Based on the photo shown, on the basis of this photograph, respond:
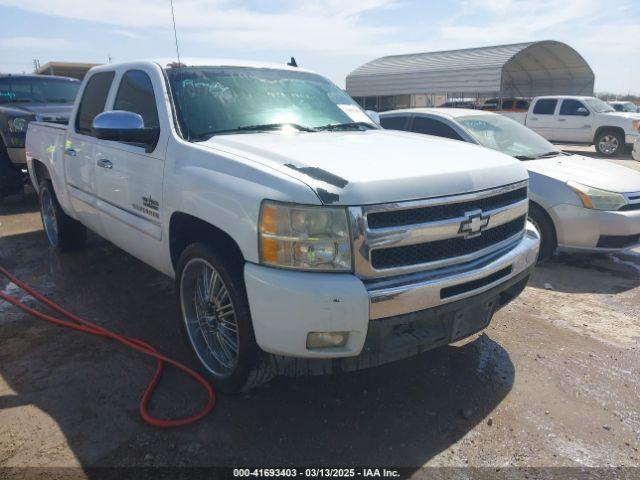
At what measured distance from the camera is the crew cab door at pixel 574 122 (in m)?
16.3

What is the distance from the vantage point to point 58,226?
559 centimetres

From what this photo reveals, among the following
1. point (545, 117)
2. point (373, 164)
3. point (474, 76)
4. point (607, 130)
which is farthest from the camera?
point (474, 76)

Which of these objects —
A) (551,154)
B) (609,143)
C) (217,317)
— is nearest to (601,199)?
(551,154)

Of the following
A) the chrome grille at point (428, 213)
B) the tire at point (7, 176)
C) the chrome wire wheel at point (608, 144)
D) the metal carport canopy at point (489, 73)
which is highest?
the metal carport canopy at point (489, 73)

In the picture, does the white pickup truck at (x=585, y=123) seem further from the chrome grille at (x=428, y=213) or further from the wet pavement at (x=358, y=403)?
the chrome grille at (x=428, y=213)

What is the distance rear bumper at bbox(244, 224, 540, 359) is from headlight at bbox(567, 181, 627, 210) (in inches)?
120

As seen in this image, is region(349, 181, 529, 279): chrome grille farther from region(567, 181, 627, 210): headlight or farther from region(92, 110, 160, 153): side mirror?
region(567, 181, 627, 210): headlight

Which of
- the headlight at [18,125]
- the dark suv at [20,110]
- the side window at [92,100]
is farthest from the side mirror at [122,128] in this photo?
the headlight at [18,125]

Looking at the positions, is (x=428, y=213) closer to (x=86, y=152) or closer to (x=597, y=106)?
(x=86, y=152)

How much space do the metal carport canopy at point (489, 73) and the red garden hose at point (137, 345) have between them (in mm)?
25132

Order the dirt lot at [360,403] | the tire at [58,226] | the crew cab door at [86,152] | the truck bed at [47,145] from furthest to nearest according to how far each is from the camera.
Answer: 1. the tire at [58,226]
2. the truck bed at [47,145]
3. the crew cab door at [86,152]
4. the dirt lot at [360,403]

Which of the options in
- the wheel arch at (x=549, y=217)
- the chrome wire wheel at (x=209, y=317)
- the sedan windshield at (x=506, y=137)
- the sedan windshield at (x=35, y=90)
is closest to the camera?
the chrome wire wheel at (x=209, y=317)

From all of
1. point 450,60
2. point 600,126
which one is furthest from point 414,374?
point 450,60

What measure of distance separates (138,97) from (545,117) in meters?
16.3
